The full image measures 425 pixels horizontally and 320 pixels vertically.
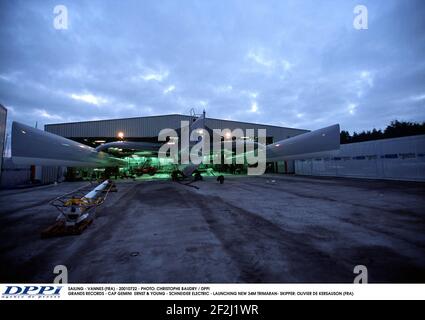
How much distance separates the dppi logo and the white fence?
12642 mm

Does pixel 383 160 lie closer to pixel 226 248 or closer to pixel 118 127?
pixel 226 248

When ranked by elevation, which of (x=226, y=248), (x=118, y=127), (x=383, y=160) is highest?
(x=118, y=127)

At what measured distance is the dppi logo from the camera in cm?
199

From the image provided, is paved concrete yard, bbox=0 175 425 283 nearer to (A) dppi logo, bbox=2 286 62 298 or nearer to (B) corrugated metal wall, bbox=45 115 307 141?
(A) dppi logo, bbox=2 286 62 298

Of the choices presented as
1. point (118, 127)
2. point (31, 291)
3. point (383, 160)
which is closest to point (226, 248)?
point (31, 291)

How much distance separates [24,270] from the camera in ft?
8.42

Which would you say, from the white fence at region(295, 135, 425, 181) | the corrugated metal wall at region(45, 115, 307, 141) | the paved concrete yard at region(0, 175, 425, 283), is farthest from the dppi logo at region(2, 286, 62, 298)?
the corrugated metal wall at region(45, 115, 307, 141)

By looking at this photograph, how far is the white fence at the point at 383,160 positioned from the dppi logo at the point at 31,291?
12642 millimetres

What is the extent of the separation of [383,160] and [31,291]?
22377mm

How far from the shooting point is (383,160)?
52.6ft

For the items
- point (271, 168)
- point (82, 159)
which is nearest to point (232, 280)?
point (82, 159)

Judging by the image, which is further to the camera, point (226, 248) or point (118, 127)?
point (118, 127)

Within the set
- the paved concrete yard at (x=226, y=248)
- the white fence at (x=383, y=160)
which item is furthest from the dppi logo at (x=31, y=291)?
the white fence at (x=383, y=160)

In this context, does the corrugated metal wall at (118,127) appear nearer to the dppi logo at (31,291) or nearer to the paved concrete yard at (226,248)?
the paved concrete yard at (226,248)
